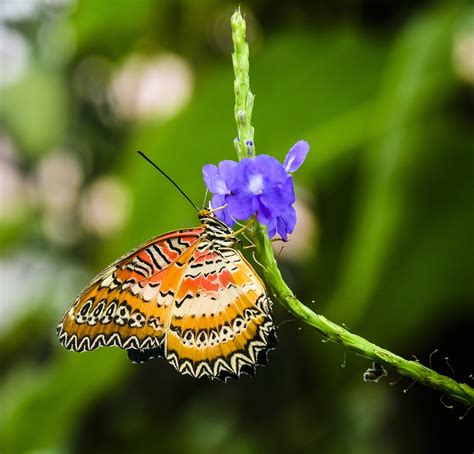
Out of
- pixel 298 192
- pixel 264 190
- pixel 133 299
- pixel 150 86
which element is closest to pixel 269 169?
pixel 264 190

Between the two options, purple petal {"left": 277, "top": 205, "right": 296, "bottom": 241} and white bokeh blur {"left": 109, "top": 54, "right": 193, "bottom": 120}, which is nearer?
purple petal {"left": 277, "top": 205, "right": 296, "bottom": 241}

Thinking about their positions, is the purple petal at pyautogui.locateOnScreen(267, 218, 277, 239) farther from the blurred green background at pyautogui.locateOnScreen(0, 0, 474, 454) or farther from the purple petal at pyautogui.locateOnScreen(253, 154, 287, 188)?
the blurred green background at pyautogui.locateOnScreen(0, 0, 474, 454)

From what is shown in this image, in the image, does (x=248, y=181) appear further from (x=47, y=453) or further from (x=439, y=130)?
(x=47, y=453)

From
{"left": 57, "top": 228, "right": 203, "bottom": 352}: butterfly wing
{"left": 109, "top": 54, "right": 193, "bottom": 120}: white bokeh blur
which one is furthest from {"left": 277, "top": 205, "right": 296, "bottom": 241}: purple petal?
{"left": 109, "top": 54, "right": 193, "bottom": 120}: white bokeh blur

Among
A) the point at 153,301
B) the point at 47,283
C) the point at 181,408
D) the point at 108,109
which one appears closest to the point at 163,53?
the point at 108,109

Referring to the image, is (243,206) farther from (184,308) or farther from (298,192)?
(298,192)
